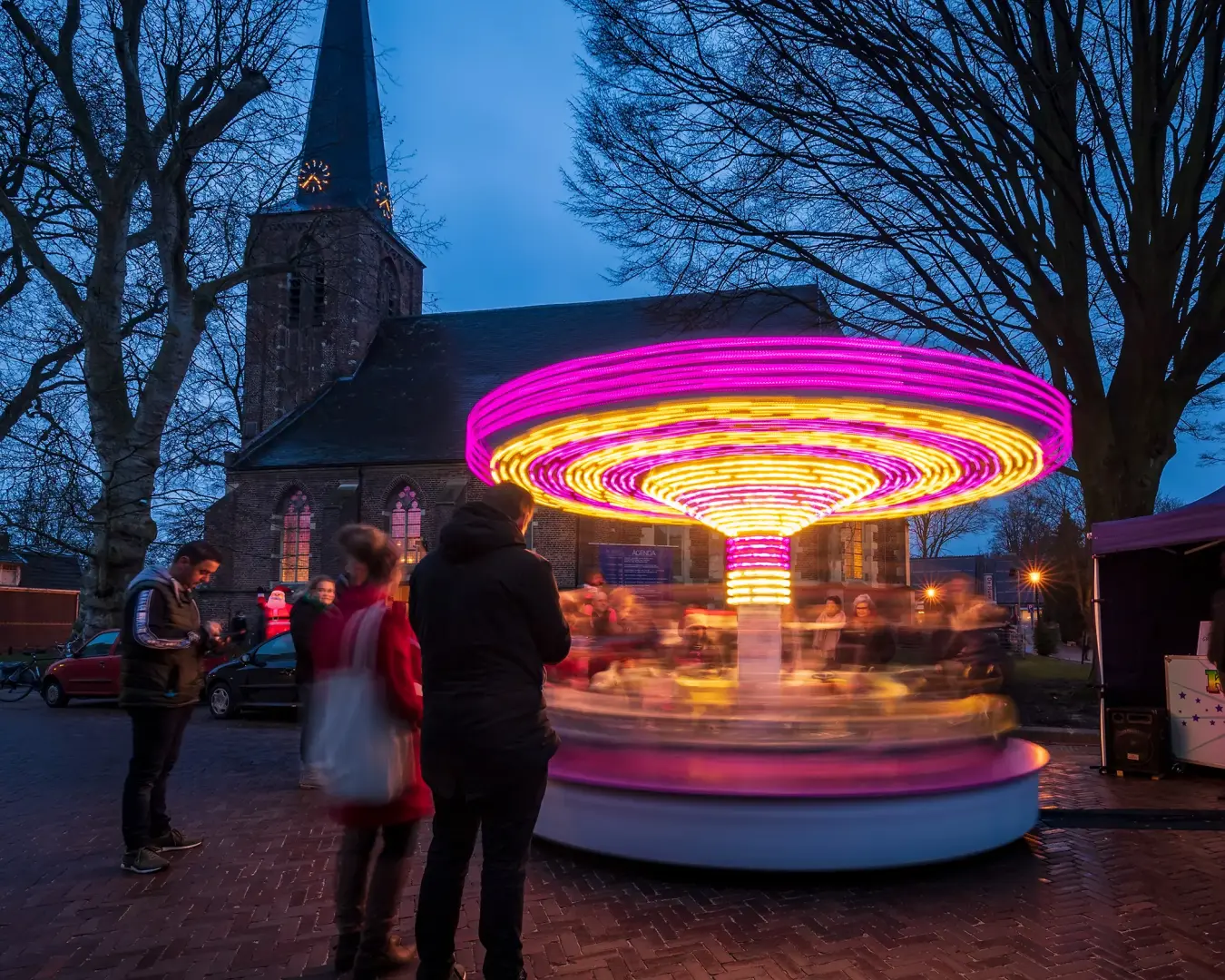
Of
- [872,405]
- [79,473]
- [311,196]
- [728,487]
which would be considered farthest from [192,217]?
[311,196]

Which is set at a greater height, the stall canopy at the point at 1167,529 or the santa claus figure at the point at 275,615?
the stall canopy at the point at 1167,529

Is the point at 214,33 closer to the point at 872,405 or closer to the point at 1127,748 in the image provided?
the point at 872,405

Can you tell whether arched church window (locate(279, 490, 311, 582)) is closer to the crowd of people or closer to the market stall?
the market stall

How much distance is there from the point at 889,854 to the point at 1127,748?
486 centimetres

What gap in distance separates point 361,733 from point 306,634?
9.14 feet

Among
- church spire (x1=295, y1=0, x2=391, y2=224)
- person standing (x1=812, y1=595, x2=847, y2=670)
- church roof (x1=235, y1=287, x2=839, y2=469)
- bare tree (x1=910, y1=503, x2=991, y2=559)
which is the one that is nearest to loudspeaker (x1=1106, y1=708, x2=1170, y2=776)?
person standing (x1=812, y1=595, x2=847, y2=670)

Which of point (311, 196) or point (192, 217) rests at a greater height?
point (311, 196)

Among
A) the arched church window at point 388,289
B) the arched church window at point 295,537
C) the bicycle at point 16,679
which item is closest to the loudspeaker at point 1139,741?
the bicycle at point 16,679

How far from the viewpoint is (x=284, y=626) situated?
19203 mm

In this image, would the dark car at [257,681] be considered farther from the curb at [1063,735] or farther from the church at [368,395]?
the church at [368,395]

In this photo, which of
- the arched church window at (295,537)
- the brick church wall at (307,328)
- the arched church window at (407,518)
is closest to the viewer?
the arched church window at (407,518)

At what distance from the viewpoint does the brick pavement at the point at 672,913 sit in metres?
3.71

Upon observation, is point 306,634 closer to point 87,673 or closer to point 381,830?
point 381,830

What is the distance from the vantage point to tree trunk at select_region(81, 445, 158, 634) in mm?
15695
